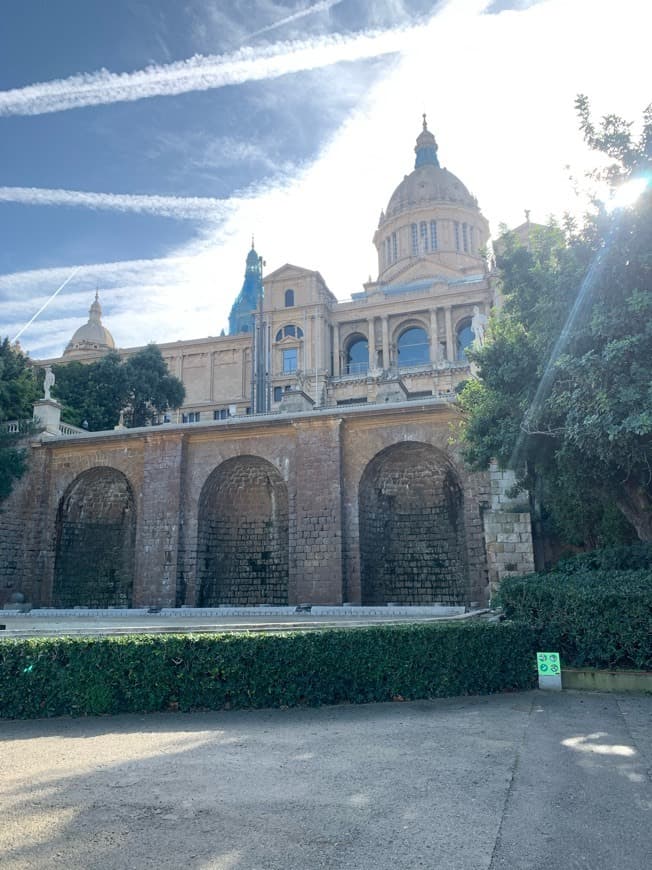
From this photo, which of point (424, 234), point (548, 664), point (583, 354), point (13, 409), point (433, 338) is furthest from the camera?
point (424, 234)

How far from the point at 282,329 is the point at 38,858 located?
4732cm

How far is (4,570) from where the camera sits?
2169 cm

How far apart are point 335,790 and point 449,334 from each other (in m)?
43.2

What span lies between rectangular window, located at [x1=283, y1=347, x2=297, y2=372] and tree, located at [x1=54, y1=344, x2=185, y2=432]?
11.6 metres

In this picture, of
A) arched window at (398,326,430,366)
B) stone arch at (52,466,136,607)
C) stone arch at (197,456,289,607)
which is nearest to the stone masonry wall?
stone arch at (197,456,289,607)

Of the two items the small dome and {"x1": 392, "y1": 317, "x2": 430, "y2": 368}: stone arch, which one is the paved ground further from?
the small dome

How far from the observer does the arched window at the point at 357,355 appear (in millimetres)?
48969

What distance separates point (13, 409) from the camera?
24.9 meters

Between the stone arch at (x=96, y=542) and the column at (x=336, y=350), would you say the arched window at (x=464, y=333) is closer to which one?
the column at (x=336, y=350)

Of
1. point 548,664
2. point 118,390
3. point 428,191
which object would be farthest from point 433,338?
point 548,664

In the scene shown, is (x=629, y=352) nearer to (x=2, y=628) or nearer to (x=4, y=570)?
(x=2, y=628)

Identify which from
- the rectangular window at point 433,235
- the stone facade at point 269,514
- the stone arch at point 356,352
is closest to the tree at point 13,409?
the stone facade at point 269,514

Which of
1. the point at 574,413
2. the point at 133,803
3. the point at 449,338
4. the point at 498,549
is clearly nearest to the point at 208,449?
the point at 498,549

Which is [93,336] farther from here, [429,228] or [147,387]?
[429,228]
